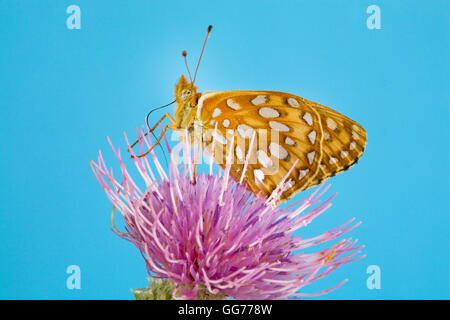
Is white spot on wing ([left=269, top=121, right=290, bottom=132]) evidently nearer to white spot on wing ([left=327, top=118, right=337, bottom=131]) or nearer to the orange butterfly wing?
the orange butterfly wing

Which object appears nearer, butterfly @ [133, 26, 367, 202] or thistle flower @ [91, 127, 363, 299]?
thistle flower @ [91, 127, 363, 299]

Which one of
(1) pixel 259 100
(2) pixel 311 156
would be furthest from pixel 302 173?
(1) pixel 259 100

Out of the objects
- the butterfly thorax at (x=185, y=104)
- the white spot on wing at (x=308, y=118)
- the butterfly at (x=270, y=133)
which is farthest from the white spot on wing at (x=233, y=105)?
the white spot on wing at (x=308, y=118)

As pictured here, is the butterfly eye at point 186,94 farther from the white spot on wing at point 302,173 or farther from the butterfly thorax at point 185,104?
the white spot on wing at point 302,173

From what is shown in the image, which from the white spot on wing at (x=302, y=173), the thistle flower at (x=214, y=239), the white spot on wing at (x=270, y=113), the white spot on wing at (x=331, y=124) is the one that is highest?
the white spot on wing at (x=270, y=113)

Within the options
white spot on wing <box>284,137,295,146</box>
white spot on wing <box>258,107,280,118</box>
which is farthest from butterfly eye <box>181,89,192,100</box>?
white spot on wing <box>284,137,295,146</box>
